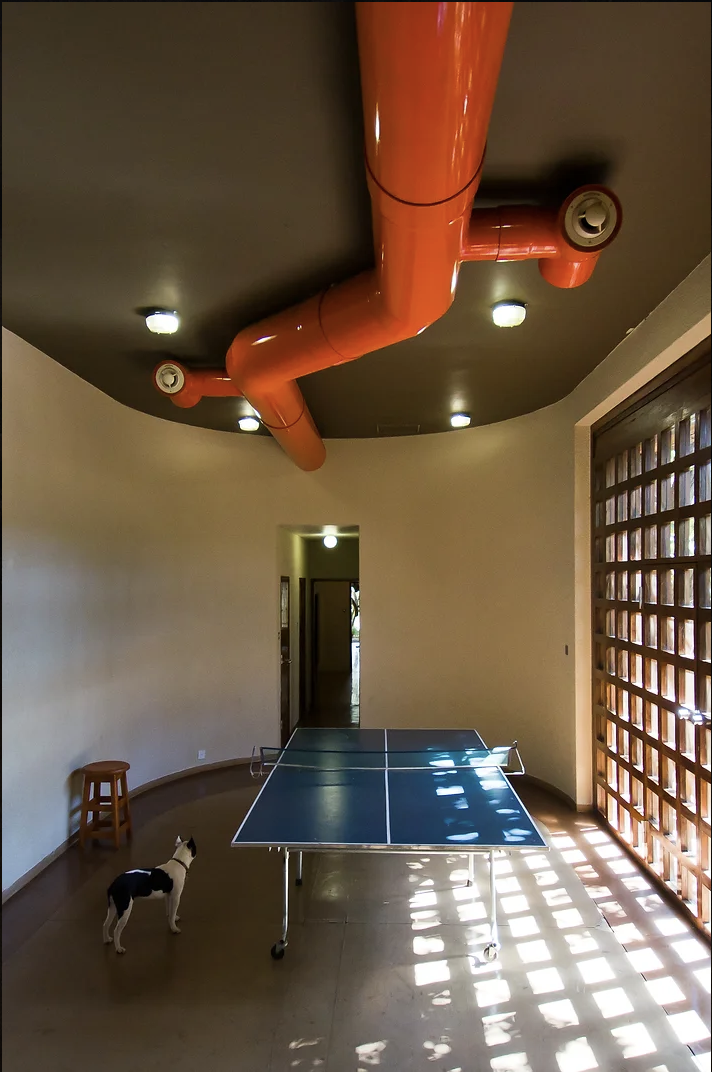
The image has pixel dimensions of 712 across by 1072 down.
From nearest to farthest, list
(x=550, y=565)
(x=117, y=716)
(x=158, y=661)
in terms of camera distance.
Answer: (x=117, y=716) → (x=550, y=565) → (x=158, y=661)

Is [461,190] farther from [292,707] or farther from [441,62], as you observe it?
[292,707]

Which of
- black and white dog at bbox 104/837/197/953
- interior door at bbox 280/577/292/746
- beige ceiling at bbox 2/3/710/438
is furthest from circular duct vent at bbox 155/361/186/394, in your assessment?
interior door at bbox 280/577/292/746

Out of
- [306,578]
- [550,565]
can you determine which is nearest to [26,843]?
[550,565]

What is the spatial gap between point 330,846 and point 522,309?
2496mm

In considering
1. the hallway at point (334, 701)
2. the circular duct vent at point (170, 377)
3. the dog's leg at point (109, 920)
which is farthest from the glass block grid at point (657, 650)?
the hallway at point (334, 701)

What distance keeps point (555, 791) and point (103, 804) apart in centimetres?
311

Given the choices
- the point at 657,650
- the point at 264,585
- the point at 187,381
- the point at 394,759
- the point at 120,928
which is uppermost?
the point at 187,381

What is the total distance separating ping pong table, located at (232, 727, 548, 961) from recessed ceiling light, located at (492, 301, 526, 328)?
7.44 ft

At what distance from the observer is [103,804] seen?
3.93 metres

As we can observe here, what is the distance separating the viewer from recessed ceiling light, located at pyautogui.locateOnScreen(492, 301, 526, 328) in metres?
3.00

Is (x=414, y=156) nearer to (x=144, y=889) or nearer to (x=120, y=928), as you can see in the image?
(x=144, y=889)

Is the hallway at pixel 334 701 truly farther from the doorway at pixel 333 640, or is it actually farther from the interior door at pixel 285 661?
the interior door at pixel 285 661

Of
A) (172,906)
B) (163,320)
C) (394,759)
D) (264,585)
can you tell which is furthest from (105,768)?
(163,320)

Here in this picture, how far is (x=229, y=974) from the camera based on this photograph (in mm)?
2658
